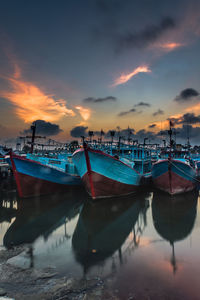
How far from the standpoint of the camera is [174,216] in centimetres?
1195

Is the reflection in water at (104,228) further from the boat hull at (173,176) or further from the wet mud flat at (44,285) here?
the boat hull at (173,176)

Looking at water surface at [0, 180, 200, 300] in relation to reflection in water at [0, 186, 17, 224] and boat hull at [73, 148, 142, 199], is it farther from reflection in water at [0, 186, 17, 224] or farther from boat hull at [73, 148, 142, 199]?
boat hull at [73, 148, 142, 199]

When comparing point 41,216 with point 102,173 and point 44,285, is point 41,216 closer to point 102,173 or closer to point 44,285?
point 102,173

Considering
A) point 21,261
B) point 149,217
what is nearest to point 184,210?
point 149,217

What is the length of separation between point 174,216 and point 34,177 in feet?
42.1

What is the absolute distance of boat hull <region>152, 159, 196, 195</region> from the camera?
16.0 meters

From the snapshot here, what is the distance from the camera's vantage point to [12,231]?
31.2ft

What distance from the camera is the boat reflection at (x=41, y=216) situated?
8.88 meters

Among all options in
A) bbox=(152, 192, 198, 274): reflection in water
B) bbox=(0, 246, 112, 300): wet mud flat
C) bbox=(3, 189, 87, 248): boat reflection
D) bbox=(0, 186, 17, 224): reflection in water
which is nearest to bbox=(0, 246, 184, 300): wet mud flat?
bbox=(0, 246, 112, 300): wet mud flat

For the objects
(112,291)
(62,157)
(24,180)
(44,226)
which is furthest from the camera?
(62,157)

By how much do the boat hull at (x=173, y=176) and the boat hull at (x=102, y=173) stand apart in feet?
10.4

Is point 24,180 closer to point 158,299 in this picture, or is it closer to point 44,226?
point 44,226

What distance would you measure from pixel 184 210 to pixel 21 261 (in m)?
12.0

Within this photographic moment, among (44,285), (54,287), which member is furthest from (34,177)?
(54,287)
